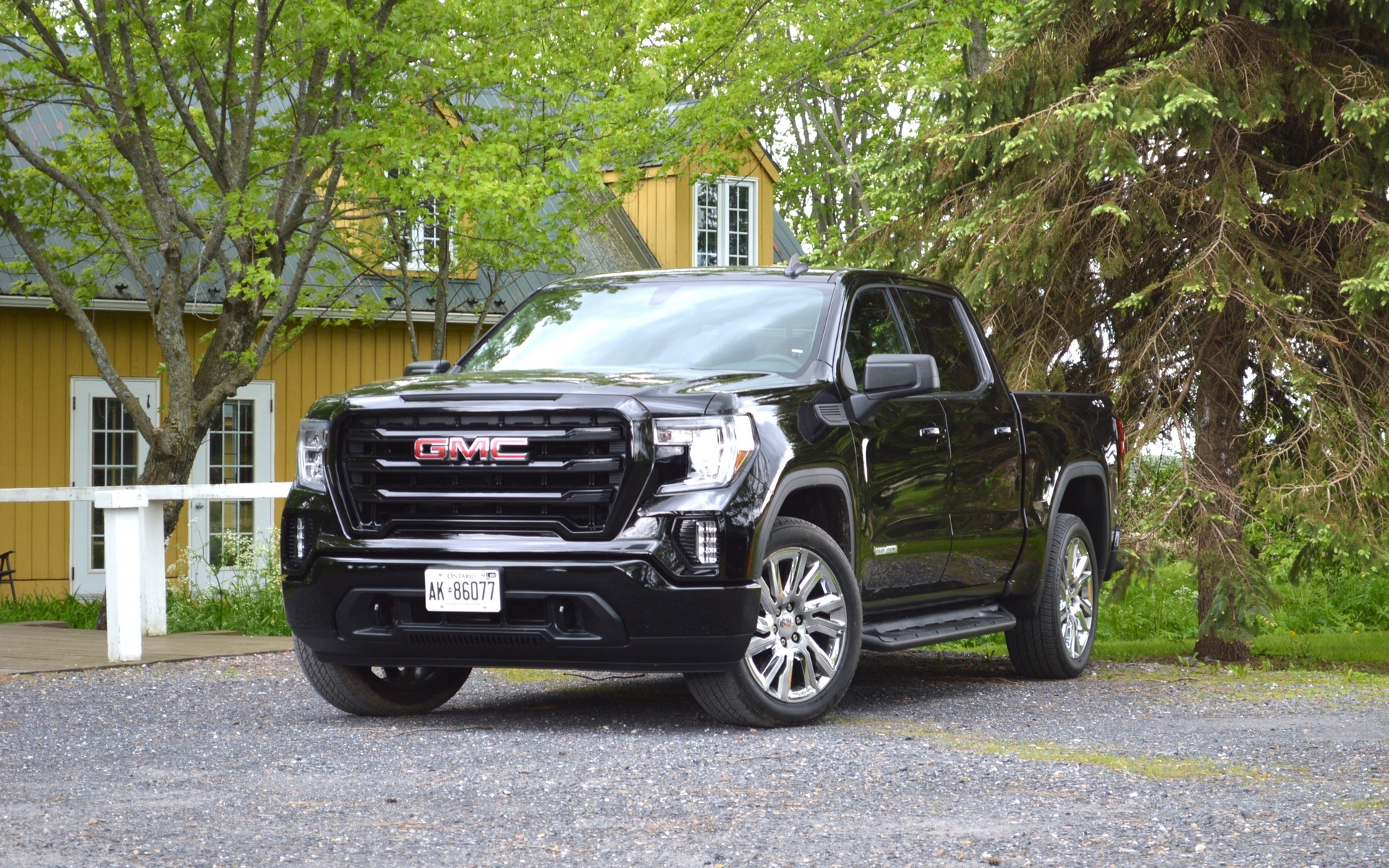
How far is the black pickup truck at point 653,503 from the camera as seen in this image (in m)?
7.17

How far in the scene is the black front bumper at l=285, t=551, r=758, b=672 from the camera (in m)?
7.13

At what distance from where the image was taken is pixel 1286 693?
30.5 feet

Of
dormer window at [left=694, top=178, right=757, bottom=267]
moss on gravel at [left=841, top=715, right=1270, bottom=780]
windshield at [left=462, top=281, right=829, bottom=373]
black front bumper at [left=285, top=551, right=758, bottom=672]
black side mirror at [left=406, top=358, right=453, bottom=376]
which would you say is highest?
dormer window at [left=694, top=178, right=757, bottom=267]

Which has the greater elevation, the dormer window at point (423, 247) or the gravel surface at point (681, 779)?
the dormer window at point (423, 247)

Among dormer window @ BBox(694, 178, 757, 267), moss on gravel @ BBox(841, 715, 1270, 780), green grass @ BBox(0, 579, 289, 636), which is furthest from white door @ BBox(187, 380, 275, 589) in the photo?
moss on gravel @ BBox(841, 715, 1270, 780)

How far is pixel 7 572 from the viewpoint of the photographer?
18.7m

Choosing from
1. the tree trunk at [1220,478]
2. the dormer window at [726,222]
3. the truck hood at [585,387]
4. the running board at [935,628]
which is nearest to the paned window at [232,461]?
the dormer window at [726,222]

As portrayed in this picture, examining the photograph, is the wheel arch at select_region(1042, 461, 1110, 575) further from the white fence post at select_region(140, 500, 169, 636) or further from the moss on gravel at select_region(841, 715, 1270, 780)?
the white fence post at select_region(140, 500, 169, 636)

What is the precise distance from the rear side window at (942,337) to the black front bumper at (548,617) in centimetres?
250

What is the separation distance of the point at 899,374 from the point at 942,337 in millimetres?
1546

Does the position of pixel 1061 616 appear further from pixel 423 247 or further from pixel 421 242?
pixel 421 242

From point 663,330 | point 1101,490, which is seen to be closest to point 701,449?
point 663,330

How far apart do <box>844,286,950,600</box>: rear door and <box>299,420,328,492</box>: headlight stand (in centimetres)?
231

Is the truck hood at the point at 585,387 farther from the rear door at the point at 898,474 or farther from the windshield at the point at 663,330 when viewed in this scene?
the rear door at the point at 898,474
